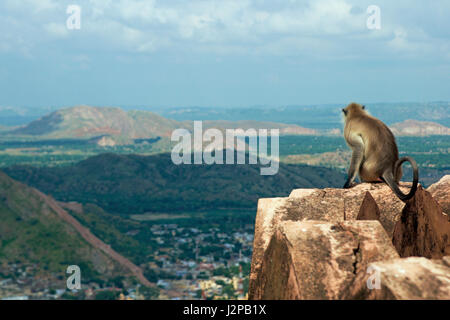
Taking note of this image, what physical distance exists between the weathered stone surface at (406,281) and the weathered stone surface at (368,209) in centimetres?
430

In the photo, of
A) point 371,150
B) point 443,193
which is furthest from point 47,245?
point 443,193

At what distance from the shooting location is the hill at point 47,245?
87.8 m

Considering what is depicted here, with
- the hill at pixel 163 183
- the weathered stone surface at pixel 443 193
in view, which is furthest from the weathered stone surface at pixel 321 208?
the hill at pixel 163 183

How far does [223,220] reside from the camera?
148375mm

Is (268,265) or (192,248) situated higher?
(268,265)

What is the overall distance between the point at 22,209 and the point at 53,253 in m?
15.0

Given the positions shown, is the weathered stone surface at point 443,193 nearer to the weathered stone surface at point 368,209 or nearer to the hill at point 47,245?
the weathered stone surface at point 368,209

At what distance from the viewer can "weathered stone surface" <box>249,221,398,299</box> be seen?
7.33m

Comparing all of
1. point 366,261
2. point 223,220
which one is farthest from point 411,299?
point 223,220

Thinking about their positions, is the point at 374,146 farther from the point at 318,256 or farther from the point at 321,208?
the point at 318,256

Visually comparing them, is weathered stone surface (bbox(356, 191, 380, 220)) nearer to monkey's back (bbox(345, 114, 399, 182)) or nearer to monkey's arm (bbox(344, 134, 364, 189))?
monkey's back (bbox(345, 114, 399, 182))

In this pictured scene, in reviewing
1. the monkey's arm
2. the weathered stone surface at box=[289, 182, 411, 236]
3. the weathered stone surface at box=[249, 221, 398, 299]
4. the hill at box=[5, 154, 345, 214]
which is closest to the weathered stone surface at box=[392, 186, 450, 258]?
the weathered stone surface at box=[289, 182, 411, 236]

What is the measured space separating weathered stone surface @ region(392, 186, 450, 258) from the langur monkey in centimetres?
118
